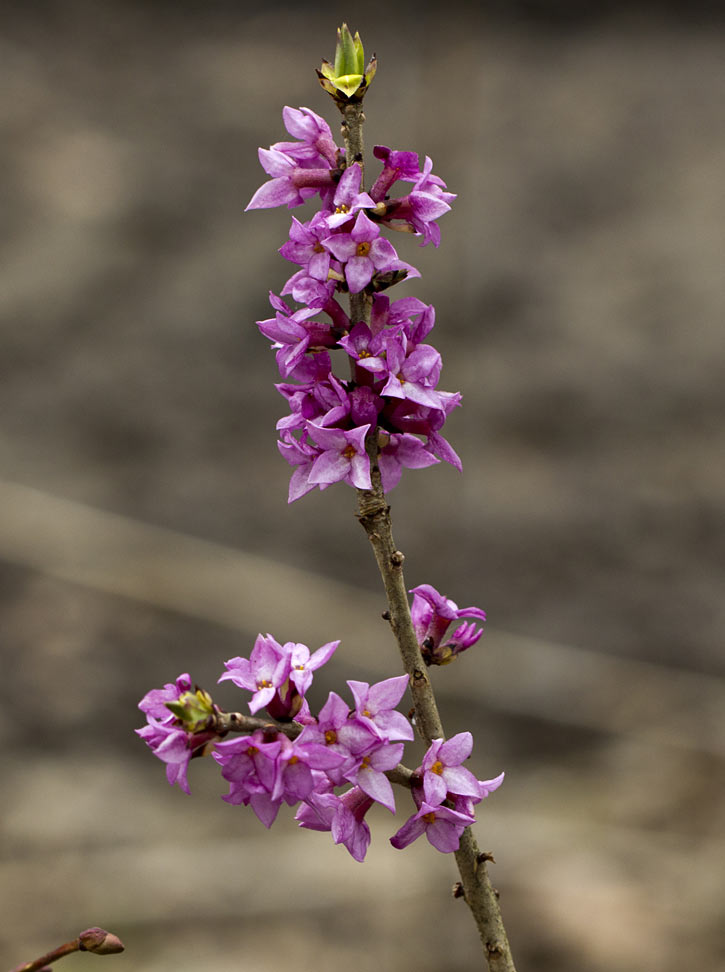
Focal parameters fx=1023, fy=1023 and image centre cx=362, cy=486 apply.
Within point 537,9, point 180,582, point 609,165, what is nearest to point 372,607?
point 180,582

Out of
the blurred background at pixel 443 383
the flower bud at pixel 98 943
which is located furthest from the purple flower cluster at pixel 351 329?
the blurred background at pixel 443 383

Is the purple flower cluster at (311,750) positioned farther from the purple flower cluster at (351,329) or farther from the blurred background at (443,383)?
the blurred background at (443,383)

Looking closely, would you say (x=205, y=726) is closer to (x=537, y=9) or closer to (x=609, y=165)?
(x=609, y=165)

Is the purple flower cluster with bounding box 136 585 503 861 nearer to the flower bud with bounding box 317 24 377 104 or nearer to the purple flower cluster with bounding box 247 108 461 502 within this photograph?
the purple flower cluster with bounding box 247 108 461 502

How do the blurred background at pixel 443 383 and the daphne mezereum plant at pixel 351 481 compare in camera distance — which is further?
the blurred background at pixel 443 383

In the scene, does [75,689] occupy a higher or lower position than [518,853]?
higher

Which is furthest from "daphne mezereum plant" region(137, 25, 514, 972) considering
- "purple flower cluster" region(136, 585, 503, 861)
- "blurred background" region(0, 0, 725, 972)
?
"blurred background" region(0, 0, 725, 972)
